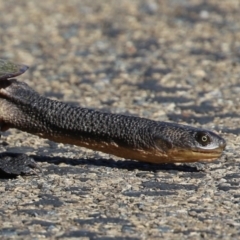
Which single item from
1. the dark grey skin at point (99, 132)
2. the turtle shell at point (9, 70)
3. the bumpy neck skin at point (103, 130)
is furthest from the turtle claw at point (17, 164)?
the turtle shell at point (9, 70)

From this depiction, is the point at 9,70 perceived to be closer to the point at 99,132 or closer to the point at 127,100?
the point at 99,132

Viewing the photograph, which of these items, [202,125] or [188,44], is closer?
[202,125]

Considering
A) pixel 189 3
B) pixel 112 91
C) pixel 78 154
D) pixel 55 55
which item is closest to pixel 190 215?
pixel 78 154

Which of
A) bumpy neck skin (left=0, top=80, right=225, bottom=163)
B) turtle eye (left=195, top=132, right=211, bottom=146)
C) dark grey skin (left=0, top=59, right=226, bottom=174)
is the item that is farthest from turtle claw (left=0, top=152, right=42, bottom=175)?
turtle eye (left=195, top=132, right=211, bottom=146)

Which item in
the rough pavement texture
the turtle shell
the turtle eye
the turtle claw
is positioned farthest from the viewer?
the turtle shell

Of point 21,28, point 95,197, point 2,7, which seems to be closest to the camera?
point 95,197

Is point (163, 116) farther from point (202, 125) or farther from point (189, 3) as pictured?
point (189, 3)

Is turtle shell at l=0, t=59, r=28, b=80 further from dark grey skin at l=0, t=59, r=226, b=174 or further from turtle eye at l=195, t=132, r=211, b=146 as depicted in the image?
turtle eye at l=195, t=132, r=211, b=146
